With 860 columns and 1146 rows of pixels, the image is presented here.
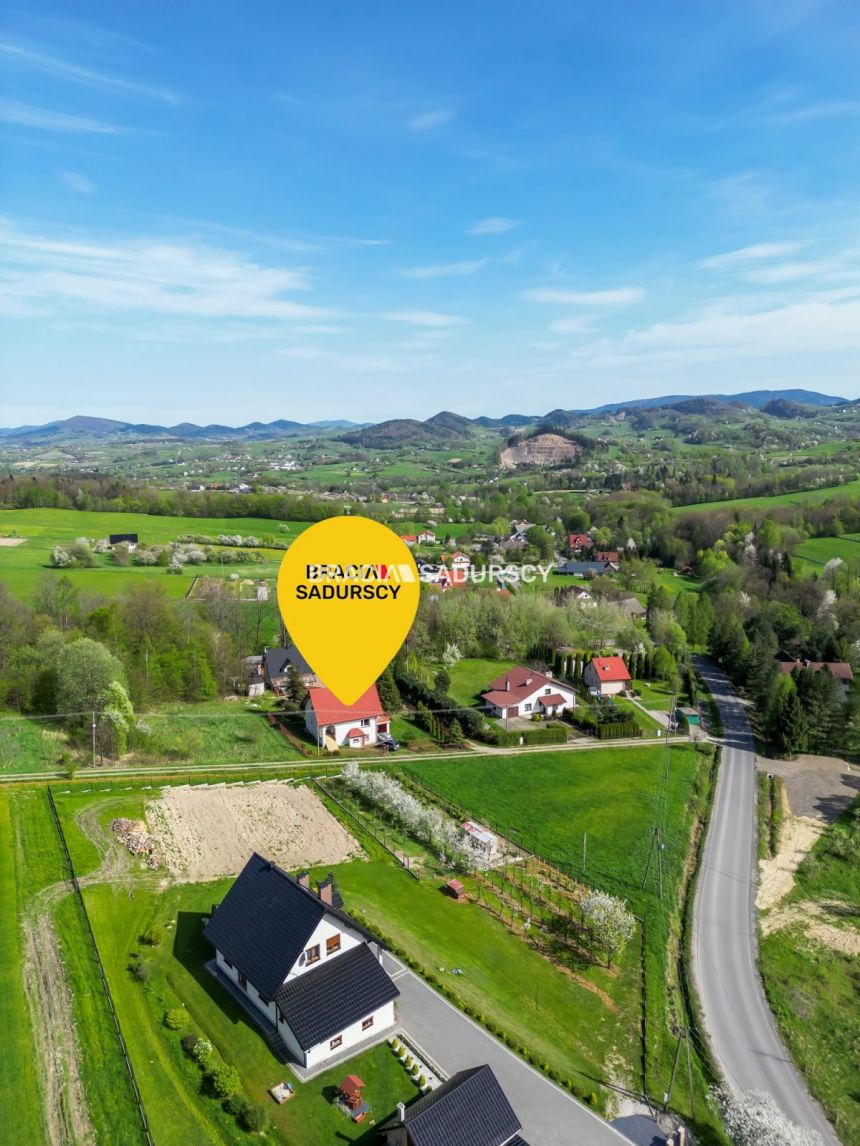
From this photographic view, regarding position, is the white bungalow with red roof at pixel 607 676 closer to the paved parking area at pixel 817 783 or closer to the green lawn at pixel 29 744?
the paved parking area at pixel 817 783

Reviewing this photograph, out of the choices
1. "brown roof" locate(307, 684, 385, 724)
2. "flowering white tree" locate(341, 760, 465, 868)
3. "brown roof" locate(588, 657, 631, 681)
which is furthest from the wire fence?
"brown roof" locate(588, 657, 631, 681)

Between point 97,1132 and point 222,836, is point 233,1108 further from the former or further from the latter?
point 222,836

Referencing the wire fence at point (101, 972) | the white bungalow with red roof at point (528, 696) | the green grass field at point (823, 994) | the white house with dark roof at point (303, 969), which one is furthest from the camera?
the white bungalow with red roof at point (528, 696)

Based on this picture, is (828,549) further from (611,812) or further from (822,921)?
(822,921)

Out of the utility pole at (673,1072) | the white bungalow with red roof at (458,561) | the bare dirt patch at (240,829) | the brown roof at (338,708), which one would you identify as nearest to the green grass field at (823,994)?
the utility pole at (673,1072)

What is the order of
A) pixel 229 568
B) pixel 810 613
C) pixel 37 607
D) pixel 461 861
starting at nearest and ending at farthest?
pixel 461 861 → pixel 37 607 → pixel 810 613 → pixel 229 568

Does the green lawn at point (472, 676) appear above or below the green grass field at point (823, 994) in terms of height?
above

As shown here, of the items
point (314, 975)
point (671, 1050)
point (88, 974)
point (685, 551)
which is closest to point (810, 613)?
point (685, 551)
